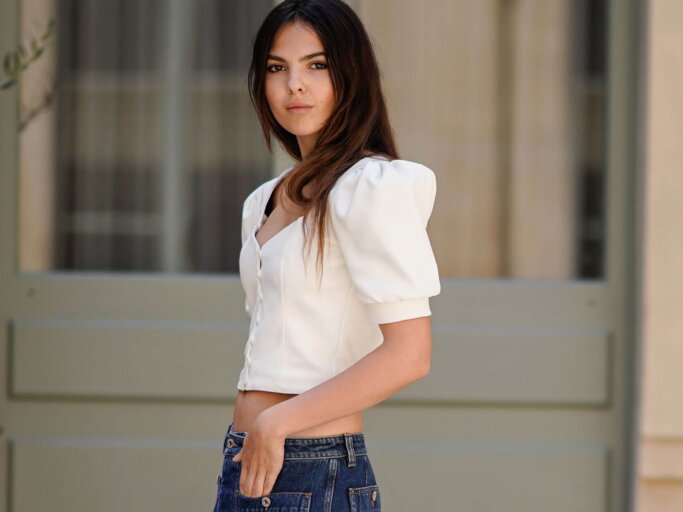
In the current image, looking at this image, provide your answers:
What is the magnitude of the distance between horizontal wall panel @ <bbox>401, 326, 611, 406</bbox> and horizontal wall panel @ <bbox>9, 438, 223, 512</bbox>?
74 centimetres

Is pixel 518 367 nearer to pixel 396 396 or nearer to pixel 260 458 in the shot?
pixel 396 396

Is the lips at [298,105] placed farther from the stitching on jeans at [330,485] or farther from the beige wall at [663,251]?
the beige wall at [663,251]

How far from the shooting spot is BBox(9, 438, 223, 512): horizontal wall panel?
3680 mm

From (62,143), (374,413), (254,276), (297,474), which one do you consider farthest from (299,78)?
(62,143)

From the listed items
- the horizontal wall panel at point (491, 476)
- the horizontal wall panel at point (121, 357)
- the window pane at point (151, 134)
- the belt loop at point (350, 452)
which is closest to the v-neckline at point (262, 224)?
the belt loop at point (350, 452)

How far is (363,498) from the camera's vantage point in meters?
1.69

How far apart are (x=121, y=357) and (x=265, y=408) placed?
6.81 feet

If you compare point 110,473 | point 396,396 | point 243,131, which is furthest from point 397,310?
point 243,131

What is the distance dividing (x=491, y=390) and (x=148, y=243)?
131 centimetres

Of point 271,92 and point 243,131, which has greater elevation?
point 243,131

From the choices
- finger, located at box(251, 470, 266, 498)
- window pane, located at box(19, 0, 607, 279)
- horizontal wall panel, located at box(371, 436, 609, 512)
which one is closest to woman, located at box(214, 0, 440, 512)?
finger, located at box(251, 470, 266, 498)

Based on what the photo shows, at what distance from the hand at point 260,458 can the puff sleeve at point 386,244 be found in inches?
8.8

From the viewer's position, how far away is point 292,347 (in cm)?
170

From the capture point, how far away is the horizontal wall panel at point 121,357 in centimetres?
368
